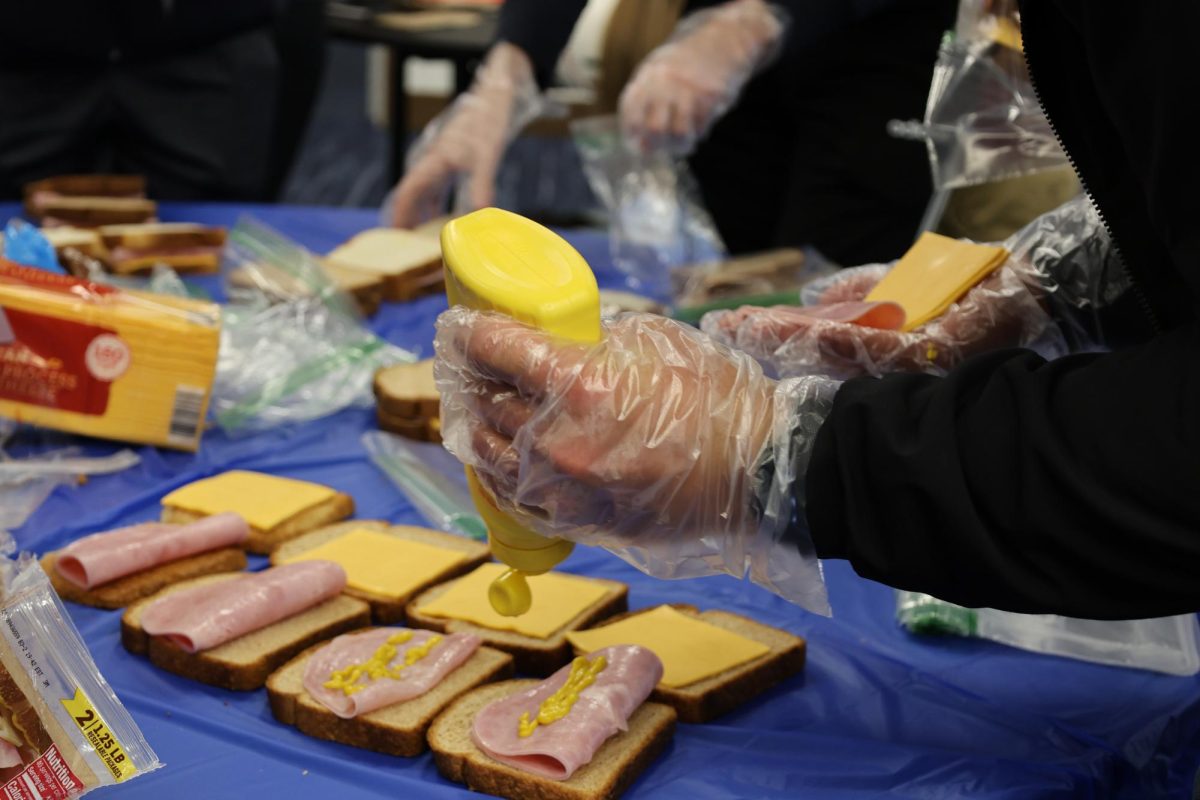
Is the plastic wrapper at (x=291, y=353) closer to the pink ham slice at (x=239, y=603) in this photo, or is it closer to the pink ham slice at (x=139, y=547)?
the pink ham slice at (x=139, y=547)

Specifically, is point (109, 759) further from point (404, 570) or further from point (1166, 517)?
point (1166, 517)

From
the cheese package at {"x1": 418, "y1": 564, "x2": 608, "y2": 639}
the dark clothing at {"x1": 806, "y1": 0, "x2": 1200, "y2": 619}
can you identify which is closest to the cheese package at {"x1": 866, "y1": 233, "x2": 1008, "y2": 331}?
the dark clothing at {"x1": 806, "y1": 0, "x2": 1200, "y2": 619}

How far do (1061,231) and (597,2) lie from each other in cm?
383

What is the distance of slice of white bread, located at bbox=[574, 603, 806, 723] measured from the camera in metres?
1.30

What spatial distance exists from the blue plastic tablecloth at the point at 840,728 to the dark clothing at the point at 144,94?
2.12 metres

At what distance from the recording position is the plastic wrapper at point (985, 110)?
185 cm

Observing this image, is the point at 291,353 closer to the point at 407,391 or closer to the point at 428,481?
the point at 407,391

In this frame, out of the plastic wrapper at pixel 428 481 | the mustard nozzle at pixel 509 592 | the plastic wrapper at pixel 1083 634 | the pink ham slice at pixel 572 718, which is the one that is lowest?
the plastic wrapper at pixel 1083 634

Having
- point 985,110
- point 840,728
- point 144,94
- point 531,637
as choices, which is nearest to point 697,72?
point 985,110

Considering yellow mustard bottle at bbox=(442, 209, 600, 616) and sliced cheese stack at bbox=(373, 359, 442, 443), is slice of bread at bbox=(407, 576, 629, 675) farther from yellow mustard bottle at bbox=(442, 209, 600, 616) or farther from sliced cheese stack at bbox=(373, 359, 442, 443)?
sliced cheese stack at bbox=(373, 359, 442, 443)

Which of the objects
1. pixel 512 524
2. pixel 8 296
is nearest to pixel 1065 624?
pixel 512 524

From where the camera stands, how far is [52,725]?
39.1 inches

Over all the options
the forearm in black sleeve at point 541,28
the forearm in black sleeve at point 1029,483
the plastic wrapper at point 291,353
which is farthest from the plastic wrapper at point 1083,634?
the forearm in black sleeve at point 541,28

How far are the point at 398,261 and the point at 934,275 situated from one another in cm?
132
